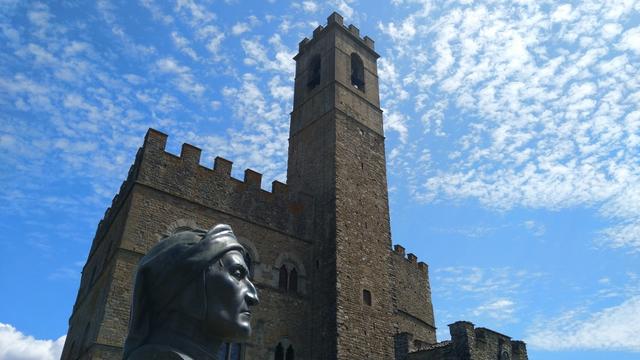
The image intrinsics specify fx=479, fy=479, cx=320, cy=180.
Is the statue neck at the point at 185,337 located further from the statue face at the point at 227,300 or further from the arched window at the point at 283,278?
the arched window at the point at 283,278

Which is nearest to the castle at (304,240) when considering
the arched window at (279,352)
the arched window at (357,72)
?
the arched window at (279,352)

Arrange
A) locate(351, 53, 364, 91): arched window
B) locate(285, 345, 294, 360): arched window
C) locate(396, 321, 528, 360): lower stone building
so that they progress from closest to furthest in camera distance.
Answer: locate(396, 321, 528, 360): lower stone building, locate(285, 345, 294, 360): arched window, locate(351, 53, 364, 91): arched window

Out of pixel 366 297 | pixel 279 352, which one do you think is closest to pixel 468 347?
pixel 366 297

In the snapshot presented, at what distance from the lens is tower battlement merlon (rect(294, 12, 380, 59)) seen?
20.1 m

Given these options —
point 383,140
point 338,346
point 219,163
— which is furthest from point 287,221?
point 383,140

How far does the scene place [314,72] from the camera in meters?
20.2

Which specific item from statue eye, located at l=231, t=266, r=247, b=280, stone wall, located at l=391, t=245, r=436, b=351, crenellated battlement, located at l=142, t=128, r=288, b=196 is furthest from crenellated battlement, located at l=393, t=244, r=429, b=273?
statue eye, located at l=231, t=266, r=247, b=280

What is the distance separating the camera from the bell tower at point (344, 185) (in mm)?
14336

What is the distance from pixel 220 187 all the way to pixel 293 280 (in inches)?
145

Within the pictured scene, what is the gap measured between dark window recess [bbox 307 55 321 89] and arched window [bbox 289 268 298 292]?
8.33m

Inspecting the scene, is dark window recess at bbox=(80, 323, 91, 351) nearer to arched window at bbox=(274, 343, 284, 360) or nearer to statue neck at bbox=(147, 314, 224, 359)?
arched window at bbox=(274, 343, 284, 360)

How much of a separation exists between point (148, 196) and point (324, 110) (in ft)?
25.1

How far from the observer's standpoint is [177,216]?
13.1m

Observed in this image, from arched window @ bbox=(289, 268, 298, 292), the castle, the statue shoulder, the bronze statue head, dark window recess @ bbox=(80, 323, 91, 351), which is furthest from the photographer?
arched window @ bbox=(289, 268, 298, 292)
